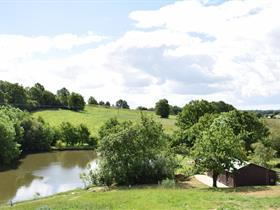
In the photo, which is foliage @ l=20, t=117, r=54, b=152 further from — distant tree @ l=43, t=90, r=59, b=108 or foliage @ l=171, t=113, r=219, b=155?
distant tree @ l=43, t=90, r=59, b=108

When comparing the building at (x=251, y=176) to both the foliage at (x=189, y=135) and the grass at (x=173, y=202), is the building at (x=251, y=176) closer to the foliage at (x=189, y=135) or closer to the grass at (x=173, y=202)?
the grass at (x=173, y=202)

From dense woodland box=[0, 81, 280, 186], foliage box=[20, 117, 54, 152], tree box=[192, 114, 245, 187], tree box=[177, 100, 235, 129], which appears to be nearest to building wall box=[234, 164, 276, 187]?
dense woodland box=[0, 81, 280, 186]


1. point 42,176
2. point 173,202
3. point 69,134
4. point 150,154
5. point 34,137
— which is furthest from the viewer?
point 69,134

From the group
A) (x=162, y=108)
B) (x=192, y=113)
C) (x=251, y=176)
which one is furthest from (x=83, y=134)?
(x=251, y=176)

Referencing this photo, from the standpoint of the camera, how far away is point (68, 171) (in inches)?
2771

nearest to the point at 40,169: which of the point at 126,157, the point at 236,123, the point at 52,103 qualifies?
the point at 126,157

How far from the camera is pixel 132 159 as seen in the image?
48.9 metres

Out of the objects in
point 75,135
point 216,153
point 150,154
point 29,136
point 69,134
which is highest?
point 69,134

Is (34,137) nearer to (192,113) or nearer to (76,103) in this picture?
(192,113)

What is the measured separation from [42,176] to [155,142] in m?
21.7

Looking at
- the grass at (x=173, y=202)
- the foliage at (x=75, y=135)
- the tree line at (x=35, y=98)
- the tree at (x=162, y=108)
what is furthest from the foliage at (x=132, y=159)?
the tree at (x=162, y=108)

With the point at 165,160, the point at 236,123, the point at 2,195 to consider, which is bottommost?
the point at 2,195

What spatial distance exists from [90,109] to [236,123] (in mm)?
93920

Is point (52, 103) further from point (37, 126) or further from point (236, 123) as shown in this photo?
point (236, 123)
